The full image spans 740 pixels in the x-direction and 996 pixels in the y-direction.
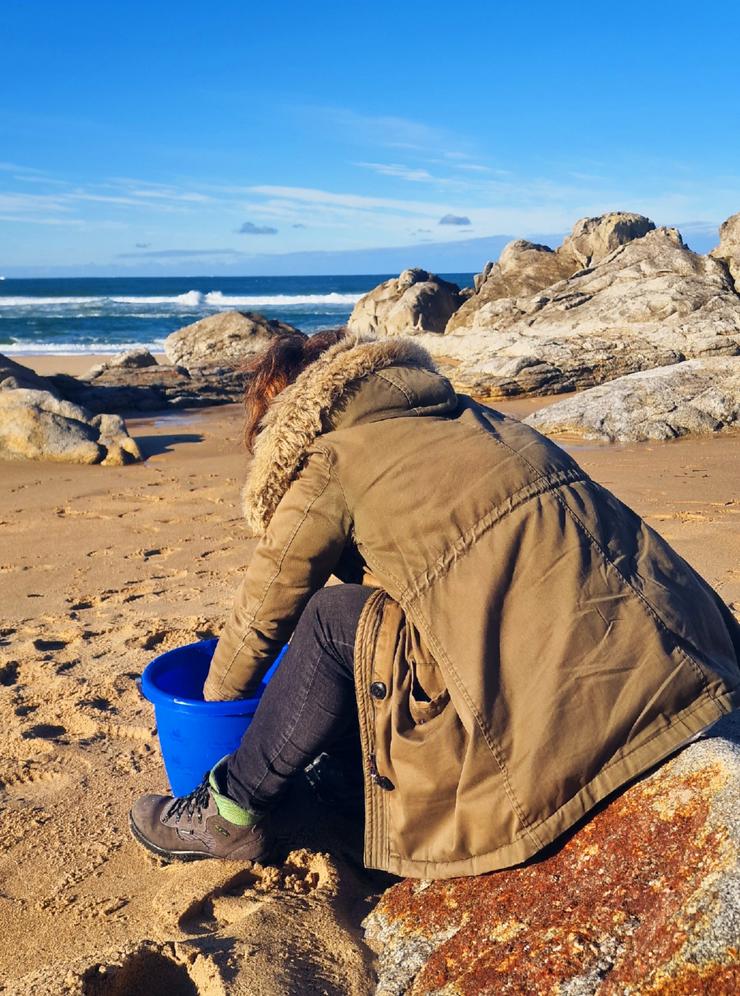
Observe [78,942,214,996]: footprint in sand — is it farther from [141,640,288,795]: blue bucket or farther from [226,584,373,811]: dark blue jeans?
[141,640,288,795]: blue bucket

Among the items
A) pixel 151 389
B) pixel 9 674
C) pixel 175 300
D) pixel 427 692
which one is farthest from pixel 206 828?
pixel 175 300

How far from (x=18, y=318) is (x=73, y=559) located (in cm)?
3561

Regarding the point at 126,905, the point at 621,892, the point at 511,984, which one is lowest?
the point at 126,905

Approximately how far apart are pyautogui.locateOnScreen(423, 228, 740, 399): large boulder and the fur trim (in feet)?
32.9

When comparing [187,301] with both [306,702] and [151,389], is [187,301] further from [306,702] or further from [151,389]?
[306,702]

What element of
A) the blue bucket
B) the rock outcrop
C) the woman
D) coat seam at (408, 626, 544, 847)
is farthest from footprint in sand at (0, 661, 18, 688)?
the rock outcrop

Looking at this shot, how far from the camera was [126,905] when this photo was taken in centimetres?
260

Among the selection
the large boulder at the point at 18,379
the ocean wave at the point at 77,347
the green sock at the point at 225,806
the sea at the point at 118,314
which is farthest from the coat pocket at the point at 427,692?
the ocean wave at the point at 77,347

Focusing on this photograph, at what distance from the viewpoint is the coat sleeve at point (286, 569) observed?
234 centimetres

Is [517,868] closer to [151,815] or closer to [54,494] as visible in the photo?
[151,815]

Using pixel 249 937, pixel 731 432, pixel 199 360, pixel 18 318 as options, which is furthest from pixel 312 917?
pixel 18 318

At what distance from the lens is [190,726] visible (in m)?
2.77

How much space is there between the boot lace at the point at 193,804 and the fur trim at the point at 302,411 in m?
0.76

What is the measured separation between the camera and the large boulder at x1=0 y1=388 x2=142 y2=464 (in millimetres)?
9102
